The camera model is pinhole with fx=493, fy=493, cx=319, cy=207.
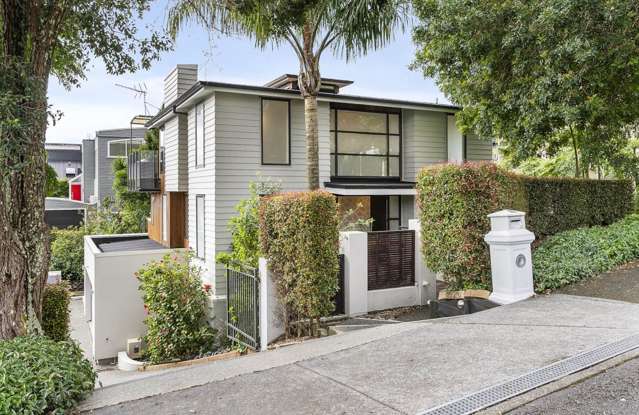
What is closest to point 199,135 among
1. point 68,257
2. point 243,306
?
point 243,306

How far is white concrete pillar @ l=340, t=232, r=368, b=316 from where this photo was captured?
9172 millimetres

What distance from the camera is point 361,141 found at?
49.0ft

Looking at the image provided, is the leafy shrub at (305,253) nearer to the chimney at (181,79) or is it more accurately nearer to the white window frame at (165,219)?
the white window frame at (165,219)

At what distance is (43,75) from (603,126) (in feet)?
43.6

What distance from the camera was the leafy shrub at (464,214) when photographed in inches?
331

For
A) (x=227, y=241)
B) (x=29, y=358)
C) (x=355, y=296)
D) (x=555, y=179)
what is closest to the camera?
Result: (x=29, y=358)

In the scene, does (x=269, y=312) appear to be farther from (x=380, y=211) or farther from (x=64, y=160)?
(x=64, y=160)

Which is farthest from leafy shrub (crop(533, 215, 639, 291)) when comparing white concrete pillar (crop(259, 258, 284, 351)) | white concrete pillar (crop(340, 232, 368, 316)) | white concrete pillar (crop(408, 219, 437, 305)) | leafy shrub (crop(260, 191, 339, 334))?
white concrete pillar (crop(259, 258, 284, 351))

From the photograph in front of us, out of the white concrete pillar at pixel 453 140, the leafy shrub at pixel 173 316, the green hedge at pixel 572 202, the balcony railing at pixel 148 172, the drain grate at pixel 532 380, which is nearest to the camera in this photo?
the drain grate at pixel 532 380

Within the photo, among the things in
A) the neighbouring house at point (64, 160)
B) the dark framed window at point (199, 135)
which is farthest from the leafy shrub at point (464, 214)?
the neighbouring house at point (64, 160)

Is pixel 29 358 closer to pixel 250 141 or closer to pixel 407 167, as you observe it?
pixel 250 141

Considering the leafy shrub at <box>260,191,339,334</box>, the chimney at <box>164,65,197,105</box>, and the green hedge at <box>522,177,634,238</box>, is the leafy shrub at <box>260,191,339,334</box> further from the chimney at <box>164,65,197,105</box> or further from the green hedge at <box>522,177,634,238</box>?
the chimney at <box>164,65,197,105</box>

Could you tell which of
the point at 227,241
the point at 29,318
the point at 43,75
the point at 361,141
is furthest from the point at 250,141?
the point at 29,318

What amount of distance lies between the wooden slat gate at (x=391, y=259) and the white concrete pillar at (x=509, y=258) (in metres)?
2.24
